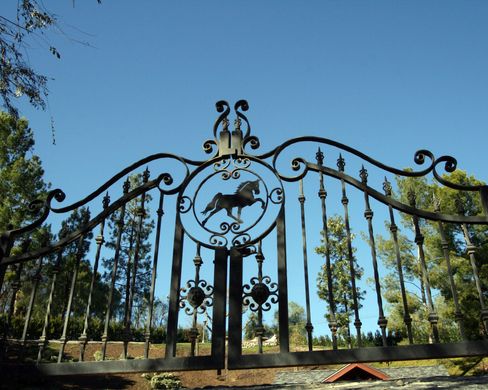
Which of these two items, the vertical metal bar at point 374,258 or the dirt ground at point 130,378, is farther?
the dirt ground at point 130,378

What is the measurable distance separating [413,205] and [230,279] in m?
1.79

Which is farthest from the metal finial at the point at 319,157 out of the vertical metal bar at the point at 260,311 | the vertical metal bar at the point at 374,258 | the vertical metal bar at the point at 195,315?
the vertical metal bar at the point at 195,315

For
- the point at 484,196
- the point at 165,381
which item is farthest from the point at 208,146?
the point at 165,381

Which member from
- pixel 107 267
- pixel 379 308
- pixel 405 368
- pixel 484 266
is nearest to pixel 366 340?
pixel 405 368

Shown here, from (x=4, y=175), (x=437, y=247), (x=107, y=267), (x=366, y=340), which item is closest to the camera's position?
(x=437, y=247)

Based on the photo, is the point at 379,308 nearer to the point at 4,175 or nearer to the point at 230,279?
the point at 230,279

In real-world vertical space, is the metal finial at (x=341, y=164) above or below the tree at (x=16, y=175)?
below

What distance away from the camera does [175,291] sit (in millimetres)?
4012

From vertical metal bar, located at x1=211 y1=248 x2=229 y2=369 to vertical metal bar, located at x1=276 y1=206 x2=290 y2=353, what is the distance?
380mm

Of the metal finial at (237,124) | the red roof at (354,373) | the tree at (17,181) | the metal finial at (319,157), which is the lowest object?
the red roof at (354,373)

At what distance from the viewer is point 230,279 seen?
395 centimetres

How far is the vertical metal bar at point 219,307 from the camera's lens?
3684mm

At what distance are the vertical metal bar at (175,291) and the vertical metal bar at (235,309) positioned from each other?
18.7 inches

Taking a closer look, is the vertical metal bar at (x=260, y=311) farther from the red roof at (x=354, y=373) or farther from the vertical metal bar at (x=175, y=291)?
the red roof at (x=354, y=373)
